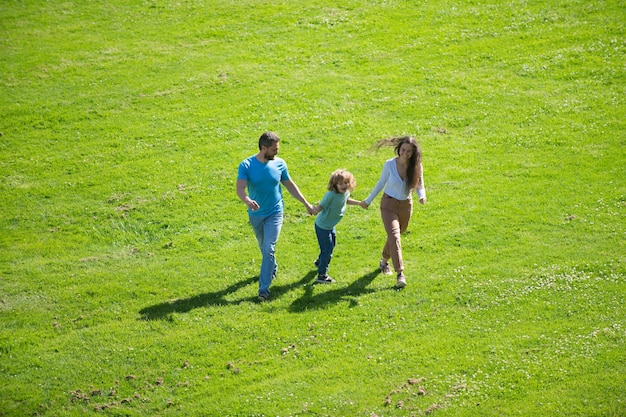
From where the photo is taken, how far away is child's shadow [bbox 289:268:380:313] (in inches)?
517

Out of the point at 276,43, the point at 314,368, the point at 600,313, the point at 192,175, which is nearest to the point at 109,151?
the point at 192,175

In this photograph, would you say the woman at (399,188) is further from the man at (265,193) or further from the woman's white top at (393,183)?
the man at (265,193)

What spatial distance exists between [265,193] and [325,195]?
1.17 metres

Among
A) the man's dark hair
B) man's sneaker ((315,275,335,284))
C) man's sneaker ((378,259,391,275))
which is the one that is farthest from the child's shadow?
the man's dark hair

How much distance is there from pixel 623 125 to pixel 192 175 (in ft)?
41.1

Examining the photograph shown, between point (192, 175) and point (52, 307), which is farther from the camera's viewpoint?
point (192, 175)

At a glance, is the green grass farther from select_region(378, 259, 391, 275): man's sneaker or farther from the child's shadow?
select_region(378, 259, 391, 275): man's sneaker

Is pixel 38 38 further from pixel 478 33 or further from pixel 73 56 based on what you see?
pixel 478 33

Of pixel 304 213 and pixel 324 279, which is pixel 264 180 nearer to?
pixel 324 279

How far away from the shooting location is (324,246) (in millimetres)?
13516

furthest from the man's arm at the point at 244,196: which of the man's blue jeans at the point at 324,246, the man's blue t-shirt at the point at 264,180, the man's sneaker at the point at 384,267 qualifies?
the man's sneaker at the point at 384,267

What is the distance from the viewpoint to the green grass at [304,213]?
11.3m

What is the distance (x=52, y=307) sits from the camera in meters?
13.6

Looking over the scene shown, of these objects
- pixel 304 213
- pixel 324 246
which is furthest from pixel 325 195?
pixel 304 213
